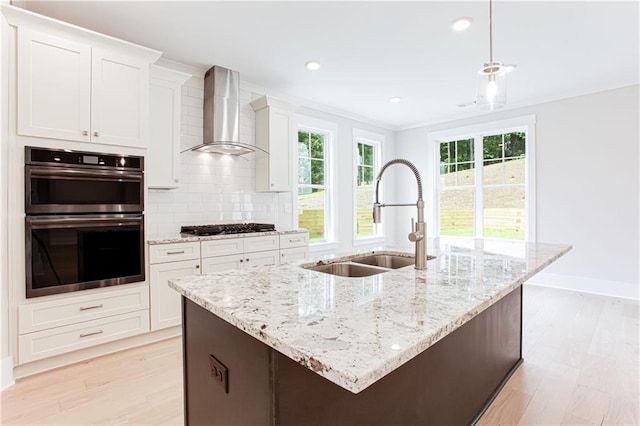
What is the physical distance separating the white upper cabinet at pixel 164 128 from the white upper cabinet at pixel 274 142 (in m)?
1.04

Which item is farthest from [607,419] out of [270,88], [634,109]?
[270,88]

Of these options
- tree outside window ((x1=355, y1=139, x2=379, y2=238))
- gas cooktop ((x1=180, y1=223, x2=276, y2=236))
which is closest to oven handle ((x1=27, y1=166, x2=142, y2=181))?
gas cooktop ((x1=180, y1=223, x2=276, y2=236))

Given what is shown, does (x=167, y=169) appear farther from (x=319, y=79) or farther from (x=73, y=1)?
(x=319, y=79)

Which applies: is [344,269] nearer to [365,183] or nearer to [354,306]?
[354,306]

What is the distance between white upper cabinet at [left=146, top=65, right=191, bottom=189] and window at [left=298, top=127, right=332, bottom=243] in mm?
1973

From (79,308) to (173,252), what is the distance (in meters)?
0.79

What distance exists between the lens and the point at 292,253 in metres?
3.93

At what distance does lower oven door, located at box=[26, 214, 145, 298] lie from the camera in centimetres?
233

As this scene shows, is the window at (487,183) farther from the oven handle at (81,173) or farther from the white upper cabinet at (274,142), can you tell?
the oven handle at (81,173)

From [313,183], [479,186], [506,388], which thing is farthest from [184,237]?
[479,186]

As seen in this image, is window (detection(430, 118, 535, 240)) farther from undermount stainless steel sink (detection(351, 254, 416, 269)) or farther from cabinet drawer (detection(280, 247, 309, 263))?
undermount stainless steel sink (detection(351, 254, 416, 269))

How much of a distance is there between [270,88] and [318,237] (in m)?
2.28

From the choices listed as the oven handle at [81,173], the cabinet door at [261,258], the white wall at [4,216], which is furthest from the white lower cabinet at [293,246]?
the white wall at [4,216]

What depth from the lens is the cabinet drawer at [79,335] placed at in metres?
Result: 2.32
